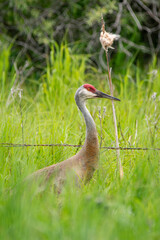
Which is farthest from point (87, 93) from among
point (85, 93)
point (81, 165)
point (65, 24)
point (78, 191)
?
point (65, 24)

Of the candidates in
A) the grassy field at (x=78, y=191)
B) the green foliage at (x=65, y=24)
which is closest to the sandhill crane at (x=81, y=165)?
the grassy field at (x=78, y=191)

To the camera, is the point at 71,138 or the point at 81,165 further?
the point at 71,138

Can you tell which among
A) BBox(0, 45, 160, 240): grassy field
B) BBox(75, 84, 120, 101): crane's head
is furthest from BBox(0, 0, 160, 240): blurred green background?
BBox(75, 84, 120, 101): crane's head

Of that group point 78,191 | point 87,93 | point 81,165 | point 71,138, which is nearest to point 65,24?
point 71,138

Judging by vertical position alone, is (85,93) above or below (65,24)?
below

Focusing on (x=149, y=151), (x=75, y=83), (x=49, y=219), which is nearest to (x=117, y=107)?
(x=75, y=83)

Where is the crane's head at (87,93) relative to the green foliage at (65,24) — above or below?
below

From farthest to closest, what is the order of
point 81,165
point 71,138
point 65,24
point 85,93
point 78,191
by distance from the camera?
point 65,24 < point 71,138 < point 85,93 < point 81,165 < point 78,191

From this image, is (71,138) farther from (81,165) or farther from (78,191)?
(78,191)

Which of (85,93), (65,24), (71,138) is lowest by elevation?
(71,138)

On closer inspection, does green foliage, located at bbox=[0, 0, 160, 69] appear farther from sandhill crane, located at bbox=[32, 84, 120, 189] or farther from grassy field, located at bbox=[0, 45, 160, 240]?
sandhill crane, located at bbox=[32, 84, 120, 189]

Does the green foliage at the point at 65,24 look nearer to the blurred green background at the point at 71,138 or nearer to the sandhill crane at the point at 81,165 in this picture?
the blurred green background at the point at 71,138

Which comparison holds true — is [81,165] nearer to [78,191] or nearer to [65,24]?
[78,191]

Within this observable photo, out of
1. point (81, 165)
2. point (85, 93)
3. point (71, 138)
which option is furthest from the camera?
point (71, 138)
